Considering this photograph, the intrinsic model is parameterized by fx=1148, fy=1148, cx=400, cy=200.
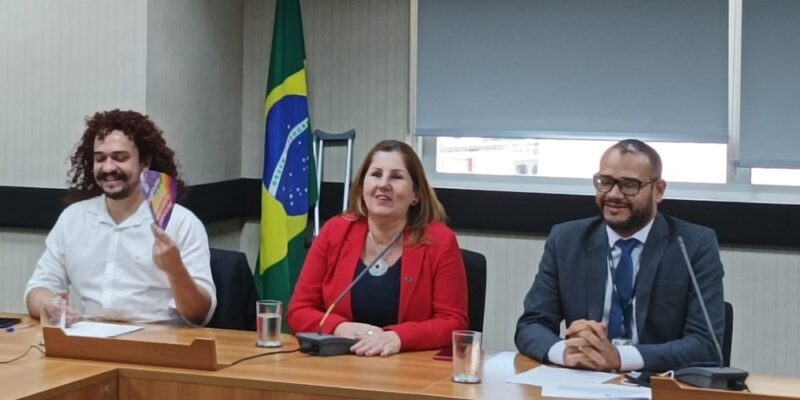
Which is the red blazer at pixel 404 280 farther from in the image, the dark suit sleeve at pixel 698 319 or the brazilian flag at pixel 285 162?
the brazilian flag at pixel 285 162

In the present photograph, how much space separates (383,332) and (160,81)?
1.93 metres

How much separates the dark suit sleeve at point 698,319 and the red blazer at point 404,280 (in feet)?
1.98

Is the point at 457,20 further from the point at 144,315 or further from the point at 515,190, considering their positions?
the point at 144,315

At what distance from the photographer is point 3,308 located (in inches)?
191

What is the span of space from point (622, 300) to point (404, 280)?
0.64m

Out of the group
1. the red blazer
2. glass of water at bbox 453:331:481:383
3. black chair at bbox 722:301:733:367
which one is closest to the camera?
glass of water at bbox 453:331:481:383

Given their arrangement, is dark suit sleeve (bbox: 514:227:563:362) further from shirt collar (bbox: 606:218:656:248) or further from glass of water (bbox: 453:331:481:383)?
glass of water (bbox: 453:331:481:383)

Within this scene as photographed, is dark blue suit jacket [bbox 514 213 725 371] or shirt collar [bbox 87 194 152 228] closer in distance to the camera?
dark blue suit jacket [bbox 514 213 725 371]

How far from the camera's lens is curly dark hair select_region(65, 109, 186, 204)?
370 cm

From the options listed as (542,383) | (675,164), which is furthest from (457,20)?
(542,383)

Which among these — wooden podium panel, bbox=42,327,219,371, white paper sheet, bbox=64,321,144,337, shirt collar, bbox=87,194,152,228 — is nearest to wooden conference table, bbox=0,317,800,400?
wooden podium panel, bbox=42,327,219,371

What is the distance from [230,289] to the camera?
3635mm

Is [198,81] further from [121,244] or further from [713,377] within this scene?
[713,377]

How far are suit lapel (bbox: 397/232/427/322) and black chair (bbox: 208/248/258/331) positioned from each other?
556mm
